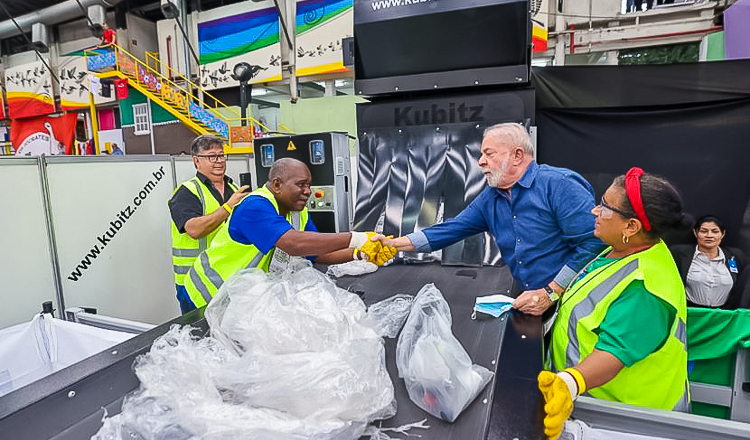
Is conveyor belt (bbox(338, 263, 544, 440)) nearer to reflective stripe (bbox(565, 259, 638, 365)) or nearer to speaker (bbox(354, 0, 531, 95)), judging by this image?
reflective stripe (bbox(565, 259, 638, 365))

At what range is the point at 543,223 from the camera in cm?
182

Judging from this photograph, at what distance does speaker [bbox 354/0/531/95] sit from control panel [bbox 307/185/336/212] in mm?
751

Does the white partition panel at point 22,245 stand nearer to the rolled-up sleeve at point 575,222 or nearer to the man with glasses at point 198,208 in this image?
the man with glasses at point 198,208

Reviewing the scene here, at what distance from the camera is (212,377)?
0.96 meters

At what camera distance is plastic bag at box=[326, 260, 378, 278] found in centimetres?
217

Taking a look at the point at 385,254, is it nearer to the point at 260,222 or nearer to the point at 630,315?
the point at 260,222

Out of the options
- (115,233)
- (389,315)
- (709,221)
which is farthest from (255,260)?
(709,221)

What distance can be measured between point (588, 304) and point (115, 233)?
3195mm

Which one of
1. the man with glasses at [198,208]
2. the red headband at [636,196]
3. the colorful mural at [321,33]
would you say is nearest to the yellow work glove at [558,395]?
the red headband at [636,196]

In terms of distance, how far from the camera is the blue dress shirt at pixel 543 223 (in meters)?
1.69

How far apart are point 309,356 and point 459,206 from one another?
1.77 meters

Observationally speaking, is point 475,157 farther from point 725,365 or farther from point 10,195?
point 10,195

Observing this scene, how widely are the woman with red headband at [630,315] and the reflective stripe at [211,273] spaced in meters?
1.41

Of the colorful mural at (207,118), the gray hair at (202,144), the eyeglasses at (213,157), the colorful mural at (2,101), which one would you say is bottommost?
the eyeglasses at (213,157)
